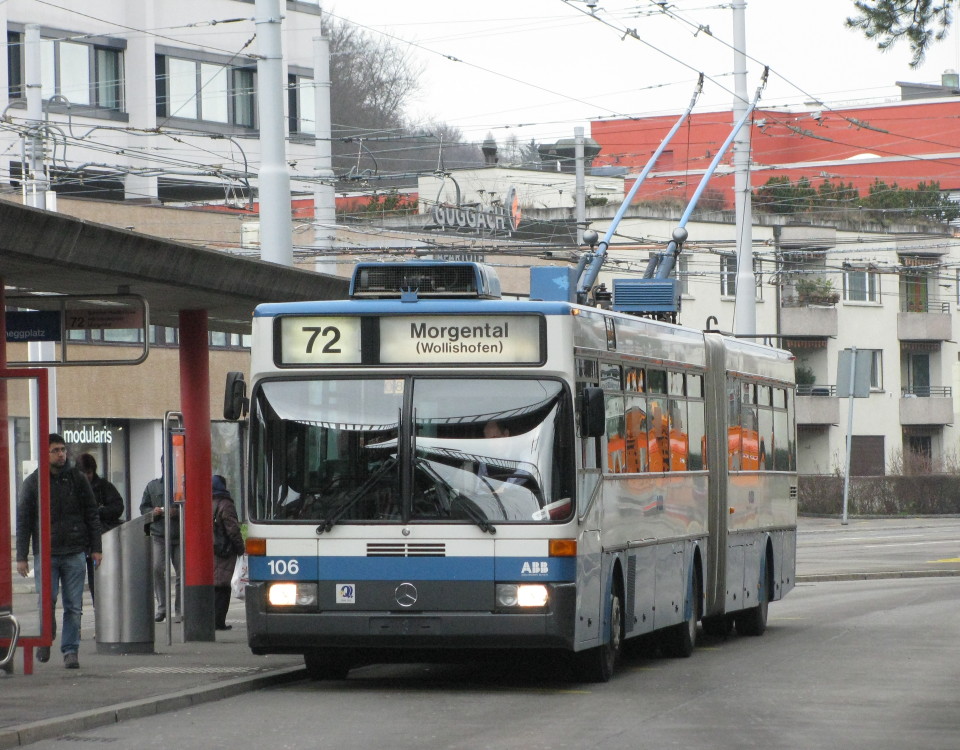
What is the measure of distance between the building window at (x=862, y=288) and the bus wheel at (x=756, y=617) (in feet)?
155

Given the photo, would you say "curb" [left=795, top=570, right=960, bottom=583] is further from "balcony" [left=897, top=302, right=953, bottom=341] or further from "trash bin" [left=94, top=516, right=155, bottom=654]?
"balcony" [left=897, top=302, right=953, bottom=341]

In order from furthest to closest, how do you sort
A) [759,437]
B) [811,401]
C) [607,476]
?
[811,401]
[759,437]
[607,476]

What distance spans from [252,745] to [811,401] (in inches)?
2164

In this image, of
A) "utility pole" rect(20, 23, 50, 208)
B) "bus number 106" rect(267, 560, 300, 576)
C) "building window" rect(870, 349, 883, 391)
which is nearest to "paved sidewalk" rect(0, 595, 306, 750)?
"bus number 106" rect(267, 560, 300, 576)

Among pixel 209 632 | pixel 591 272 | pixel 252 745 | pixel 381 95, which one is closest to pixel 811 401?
pixel 381 95

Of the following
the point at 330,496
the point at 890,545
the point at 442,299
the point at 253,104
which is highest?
the point at 253,104

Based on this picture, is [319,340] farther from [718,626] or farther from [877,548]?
[877,548]

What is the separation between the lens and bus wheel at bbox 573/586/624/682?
13445mm

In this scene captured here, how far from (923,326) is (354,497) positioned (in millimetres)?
56565

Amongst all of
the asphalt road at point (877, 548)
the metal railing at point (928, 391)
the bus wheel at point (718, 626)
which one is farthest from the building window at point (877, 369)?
the bus wheel at point (718, 626)

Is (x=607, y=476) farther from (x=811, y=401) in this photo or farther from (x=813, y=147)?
(x=813, y=147)

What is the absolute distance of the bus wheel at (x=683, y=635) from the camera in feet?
52.7

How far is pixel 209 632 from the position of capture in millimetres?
16578

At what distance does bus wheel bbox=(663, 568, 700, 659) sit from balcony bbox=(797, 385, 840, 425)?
47.9 metres
